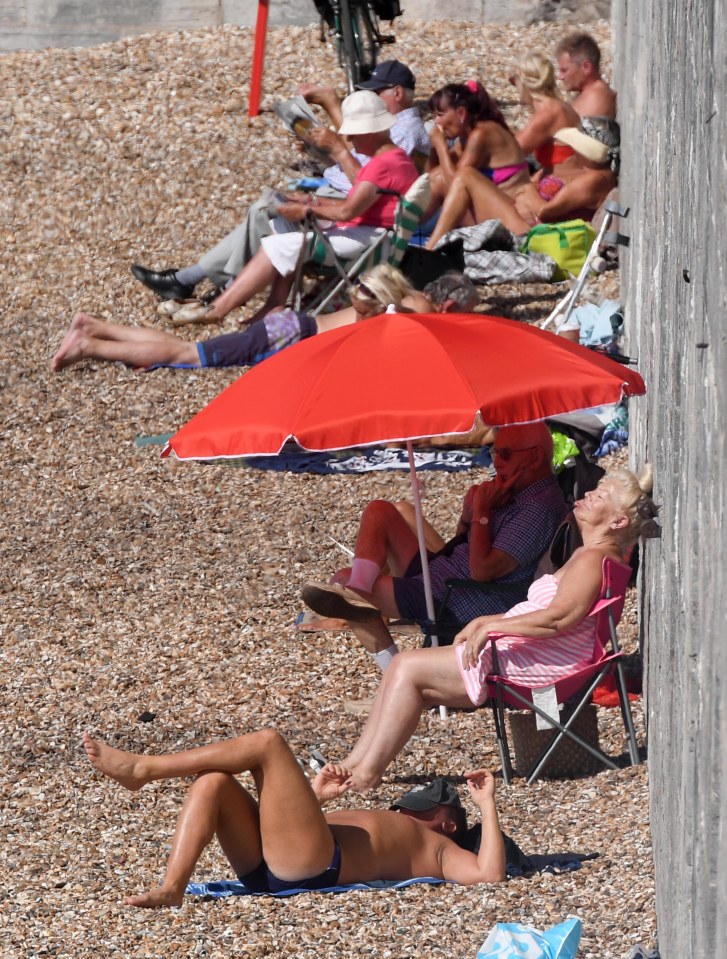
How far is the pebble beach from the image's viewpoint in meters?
3.97

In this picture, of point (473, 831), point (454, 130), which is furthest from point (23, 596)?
point (454, 130)

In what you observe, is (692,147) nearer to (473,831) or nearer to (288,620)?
(473,831)

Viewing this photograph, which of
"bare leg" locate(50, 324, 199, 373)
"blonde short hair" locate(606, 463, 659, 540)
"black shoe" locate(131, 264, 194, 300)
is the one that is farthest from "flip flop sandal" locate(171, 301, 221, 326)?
"blonde short hair" locate(606, 463, 659, 540)

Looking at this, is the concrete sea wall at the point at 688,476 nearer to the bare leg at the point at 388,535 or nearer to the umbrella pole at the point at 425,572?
the umbrella pole at the point at 425,572

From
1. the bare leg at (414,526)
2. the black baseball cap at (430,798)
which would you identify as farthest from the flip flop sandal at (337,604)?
the black baseball cap at (430,798)

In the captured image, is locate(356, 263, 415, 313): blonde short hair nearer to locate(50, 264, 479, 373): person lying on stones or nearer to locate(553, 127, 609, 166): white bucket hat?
locate(50, 264, 479, 373): person lying on stones

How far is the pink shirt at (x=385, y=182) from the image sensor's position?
349 inches

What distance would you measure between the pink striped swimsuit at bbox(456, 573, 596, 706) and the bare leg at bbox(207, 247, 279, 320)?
4.81 meters

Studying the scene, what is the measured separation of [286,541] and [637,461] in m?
1.87

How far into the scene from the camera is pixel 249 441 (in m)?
4.95

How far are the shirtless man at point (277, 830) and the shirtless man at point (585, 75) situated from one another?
19.5ft

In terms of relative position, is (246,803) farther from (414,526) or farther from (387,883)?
(414,526)

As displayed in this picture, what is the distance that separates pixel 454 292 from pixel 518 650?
125 inches

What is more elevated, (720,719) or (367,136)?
(720,719)
